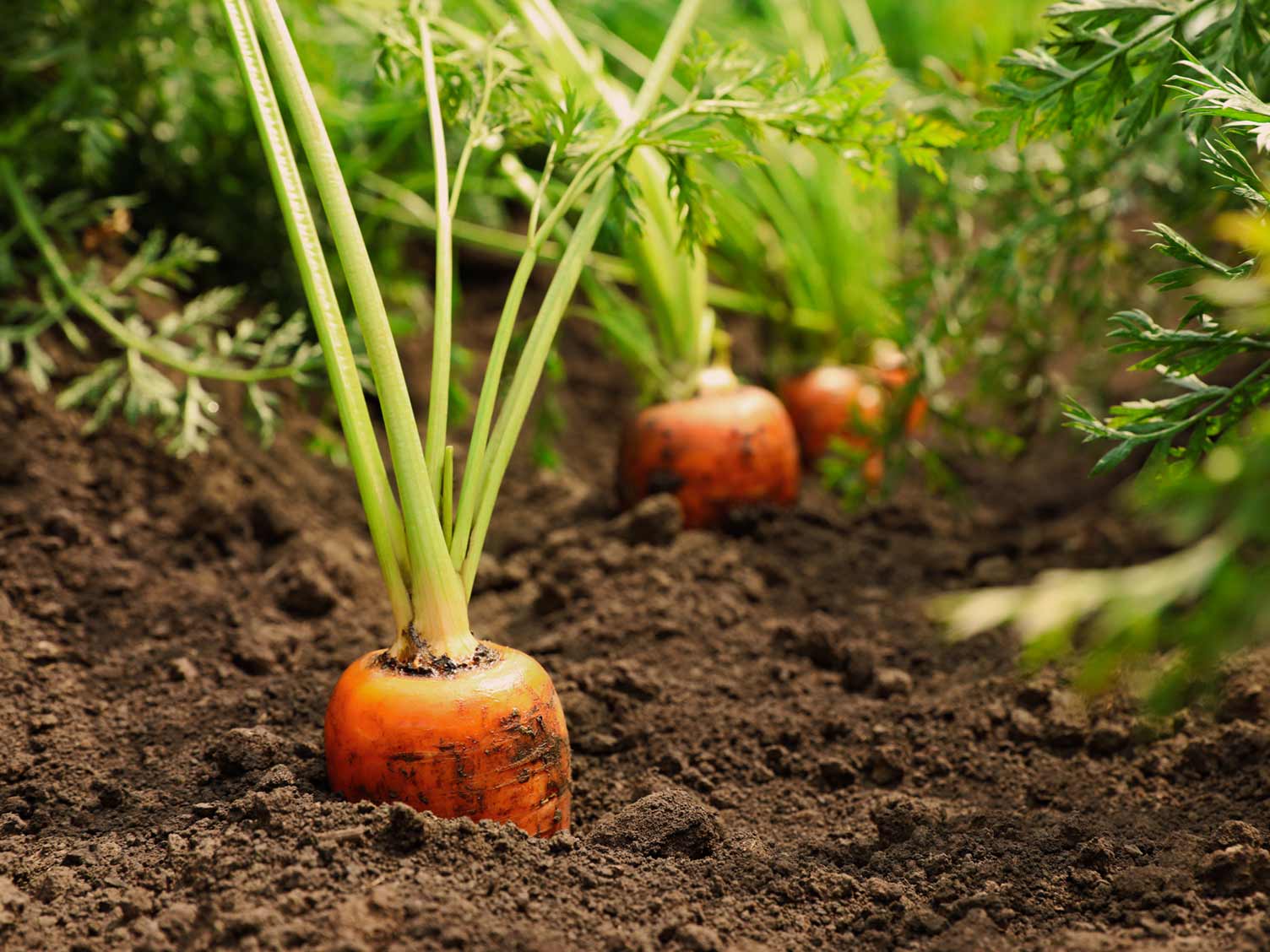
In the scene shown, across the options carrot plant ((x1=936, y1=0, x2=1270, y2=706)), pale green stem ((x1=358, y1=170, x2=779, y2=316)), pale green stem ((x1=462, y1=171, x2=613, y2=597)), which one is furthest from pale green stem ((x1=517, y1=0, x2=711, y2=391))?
carrot plant ((x1=936, y1=0, x2=1270, y2=706))

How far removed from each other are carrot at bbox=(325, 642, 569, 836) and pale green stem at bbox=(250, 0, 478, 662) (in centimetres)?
8

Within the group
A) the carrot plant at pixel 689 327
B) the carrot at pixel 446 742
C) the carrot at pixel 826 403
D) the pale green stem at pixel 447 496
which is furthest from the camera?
the carrot at pixel 826 403

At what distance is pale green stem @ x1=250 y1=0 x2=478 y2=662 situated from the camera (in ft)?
5.81

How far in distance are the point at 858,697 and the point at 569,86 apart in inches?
52.1

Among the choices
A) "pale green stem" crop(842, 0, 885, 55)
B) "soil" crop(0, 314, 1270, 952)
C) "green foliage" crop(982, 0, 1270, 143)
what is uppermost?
"pale green stem" crop(842, 0, 885, 55)

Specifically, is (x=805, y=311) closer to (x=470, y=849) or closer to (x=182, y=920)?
(x=470, y=849)

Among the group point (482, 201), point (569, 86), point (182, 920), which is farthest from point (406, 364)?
point (182, 920)

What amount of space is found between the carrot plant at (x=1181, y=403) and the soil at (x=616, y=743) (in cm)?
30

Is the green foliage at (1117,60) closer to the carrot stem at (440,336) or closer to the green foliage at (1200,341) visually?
the green foliage at (1200,341)

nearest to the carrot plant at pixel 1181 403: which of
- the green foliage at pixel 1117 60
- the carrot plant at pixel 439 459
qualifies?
the green foliage at pixel 1117 60

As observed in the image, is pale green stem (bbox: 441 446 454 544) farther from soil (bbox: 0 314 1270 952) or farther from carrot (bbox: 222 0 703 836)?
soil (bbox: 0 314 1270 952)

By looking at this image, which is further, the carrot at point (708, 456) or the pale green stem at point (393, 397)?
the carrot at point (708, 456)

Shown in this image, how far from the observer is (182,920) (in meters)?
1.46

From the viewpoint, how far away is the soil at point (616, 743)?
1536 mm
